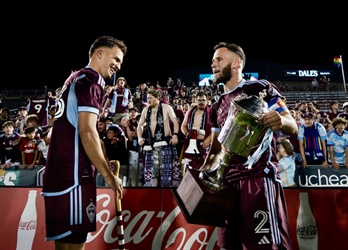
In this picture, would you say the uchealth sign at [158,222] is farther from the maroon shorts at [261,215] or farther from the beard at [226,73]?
the beard at [226,73]

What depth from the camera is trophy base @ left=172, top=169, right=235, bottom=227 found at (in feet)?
8.83

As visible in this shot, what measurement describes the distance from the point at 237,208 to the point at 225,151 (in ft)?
1.78

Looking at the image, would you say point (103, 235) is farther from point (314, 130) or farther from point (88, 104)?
point (314, 130)

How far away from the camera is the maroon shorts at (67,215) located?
2.73 metres

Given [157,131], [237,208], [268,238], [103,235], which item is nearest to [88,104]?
[237,208]

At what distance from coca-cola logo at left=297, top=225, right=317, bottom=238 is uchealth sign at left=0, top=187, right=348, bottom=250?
0.19ft

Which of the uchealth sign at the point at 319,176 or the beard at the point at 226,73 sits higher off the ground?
the beard at the point at 226,73

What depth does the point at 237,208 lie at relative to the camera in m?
3.01

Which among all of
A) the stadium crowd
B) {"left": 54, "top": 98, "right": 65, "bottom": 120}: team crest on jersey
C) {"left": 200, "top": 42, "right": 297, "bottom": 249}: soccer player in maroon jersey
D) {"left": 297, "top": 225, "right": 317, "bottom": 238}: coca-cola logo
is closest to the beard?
{"left": 200, "top": 42, "right": 297, "bottom": 249}: soccer player in maroon jersey

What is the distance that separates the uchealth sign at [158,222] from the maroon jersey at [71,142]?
1837 mm

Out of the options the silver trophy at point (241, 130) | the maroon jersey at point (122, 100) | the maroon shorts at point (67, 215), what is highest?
the maroon jersey at point (122, 100)

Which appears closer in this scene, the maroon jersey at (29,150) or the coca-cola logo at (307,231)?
the coca-cola logo at (307,231)

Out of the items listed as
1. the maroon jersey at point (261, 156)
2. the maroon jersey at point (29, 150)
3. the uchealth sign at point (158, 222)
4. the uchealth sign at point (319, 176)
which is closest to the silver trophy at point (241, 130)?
the maroon jersey at point (261, 156)

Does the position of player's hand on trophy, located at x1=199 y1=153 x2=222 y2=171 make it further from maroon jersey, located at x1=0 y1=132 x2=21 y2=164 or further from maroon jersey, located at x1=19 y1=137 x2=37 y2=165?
maroon jersey, located at x1=0 y1=132 x2=21 y2=164
